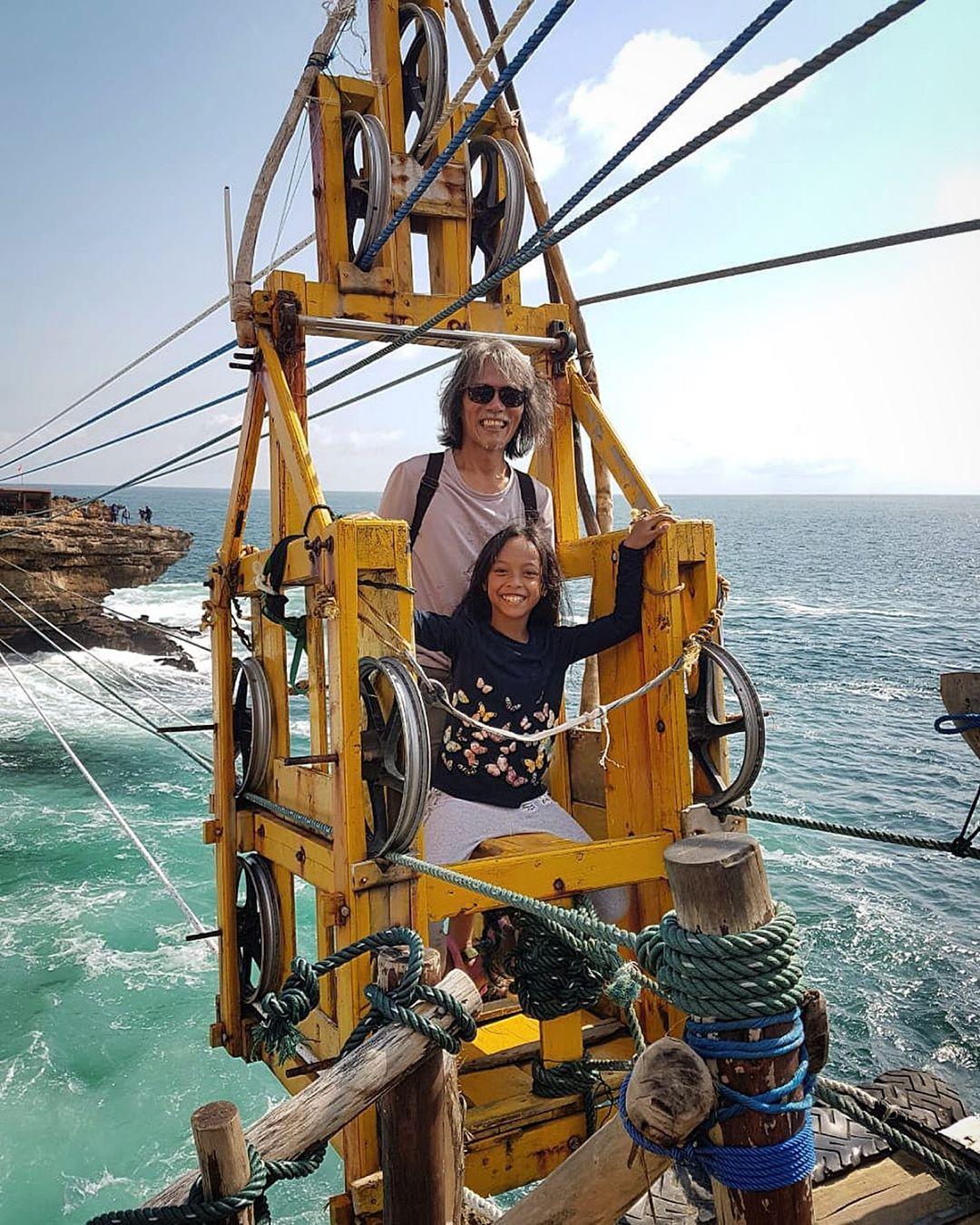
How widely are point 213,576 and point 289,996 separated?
2821 mm

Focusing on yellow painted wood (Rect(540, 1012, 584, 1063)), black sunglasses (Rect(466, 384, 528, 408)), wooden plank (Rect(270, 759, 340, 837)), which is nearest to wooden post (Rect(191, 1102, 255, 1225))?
wooden plank (Rect(270, 759, 340, 837))

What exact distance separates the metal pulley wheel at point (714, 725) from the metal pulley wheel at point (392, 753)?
1.29m

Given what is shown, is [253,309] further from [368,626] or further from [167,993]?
[167,993]

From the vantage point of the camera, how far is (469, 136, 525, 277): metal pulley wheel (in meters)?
4.84

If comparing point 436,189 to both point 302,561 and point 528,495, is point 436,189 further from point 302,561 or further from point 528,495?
point 302,561

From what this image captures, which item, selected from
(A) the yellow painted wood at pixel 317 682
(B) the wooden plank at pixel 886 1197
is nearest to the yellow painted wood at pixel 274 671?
(A) the yellow painted wood at pixel 317 682

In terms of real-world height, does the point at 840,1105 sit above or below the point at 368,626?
below

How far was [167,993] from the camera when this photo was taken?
360 inches

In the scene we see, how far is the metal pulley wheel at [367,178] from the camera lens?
4375 mm

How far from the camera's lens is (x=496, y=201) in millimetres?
5059

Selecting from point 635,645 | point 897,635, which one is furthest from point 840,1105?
point 897,635

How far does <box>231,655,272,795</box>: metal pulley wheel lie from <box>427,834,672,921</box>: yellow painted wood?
1.29 metres

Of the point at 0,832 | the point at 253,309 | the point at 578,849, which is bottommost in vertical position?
the point at 0,832

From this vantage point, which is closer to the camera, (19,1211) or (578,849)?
(578,849)
